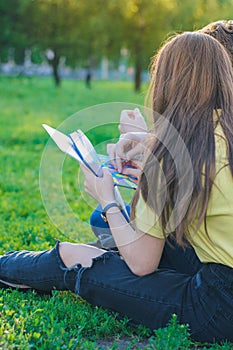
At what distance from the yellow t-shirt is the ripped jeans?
60mm

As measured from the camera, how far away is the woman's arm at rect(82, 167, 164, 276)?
2428mm

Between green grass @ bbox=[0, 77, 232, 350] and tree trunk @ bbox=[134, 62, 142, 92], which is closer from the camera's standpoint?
green grass @ bbox=[0, 77, 232, 350]

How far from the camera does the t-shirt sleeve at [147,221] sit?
93.2 inches

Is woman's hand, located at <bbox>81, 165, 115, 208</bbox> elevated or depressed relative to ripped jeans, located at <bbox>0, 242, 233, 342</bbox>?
elevated

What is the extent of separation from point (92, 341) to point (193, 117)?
3.14ft

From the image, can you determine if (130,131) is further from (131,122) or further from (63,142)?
(63,142)

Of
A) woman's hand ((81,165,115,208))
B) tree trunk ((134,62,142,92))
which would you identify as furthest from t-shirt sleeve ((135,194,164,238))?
tree trunk ((134,62,142,92))

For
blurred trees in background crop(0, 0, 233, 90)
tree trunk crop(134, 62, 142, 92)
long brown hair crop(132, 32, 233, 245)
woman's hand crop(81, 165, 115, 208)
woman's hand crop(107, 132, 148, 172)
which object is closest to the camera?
long brown hair crop(132, 32, 233, 245)

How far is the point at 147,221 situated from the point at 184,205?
147 millimetres

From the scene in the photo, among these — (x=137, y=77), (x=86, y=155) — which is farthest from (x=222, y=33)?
(x=137, y=77)

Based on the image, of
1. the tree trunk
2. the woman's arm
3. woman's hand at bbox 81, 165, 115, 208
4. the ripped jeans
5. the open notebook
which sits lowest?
the tree trunk

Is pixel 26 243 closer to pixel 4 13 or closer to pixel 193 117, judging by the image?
pixel 193 117

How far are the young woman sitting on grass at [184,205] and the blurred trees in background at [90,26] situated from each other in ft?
49.5

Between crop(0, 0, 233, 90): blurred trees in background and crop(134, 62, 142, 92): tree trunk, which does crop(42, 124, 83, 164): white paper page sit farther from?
crop(134, 62, 142, 92): tree trunk
